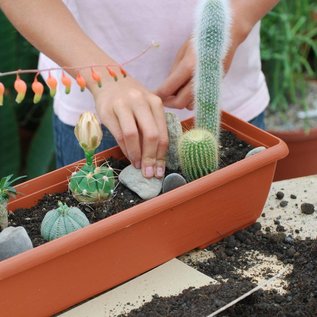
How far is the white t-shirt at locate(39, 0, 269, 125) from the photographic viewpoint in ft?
4.33

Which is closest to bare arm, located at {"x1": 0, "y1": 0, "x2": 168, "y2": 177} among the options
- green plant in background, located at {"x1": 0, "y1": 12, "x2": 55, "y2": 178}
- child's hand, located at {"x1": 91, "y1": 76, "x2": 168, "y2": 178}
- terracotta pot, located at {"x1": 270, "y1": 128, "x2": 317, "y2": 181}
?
child's hand, located at {"x1": 91, "y1": 76, "x2": 168, "y2": 178}

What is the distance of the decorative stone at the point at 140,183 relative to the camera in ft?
3.44

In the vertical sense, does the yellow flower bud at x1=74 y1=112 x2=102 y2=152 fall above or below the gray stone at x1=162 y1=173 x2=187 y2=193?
above

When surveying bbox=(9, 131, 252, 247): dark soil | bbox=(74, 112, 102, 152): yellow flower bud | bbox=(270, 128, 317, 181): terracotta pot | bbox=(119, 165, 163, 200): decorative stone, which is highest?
bbox=(74, 112, 102, 152): yellow flower bud

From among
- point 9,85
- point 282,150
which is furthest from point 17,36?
point 282,150

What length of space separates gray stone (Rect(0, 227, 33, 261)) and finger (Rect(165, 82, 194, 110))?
0.43 m

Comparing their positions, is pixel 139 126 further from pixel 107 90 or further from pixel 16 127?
pixel 16 127

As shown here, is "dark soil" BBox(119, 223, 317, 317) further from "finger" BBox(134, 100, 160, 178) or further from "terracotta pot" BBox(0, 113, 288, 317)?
"finger" BBox(134, 100, 160, 178)

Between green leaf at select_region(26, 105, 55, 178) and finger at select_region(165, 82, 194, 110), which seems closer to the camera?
finger at select_region(165, 82, 194, 110)

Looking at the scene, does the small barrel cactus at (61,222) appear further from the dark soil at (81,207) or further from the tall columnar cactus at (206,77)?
the tall columnar cactus at (206,77)

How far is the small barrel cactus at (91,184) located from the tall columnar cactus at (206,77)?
0.12 m

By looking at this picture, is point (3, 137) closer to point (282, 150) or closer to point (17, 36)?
point (17, 36)

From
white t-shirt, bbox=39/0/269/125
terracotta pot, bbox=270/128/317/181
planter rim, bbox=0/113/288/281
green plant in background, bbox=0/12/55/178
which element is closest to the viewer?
planter rim, bbox=0/113/288/281

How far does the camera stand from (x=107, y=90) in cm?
112
